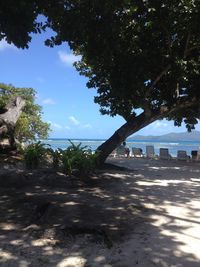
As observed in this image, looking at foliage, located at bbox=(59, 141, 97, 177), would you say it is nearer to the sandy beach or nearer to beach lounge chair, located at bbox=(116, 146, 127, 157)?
the sandy beach

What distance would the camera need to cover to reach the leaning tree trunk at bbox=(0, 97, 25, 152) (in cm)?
1762

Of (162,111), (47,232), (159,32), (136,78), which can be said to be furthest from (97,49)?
(47,232)

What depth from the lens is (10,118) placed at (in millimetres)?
18531

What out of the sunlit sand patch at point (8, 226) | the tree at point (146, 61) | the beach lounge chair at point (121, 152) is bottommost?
the sunlit sand patch at point (8, 226)

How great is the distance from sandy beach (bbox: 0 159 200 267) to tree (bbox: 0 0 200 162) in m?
5.05

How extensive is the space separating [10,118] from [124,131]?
18.4ft

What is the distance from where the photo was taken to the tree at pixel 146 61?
50.5ft

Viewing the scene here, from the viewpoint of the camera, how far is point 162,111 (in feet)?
60.6

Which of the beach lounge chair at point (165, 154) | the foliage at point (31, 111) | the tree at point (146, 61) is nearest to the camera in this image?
the tree at point (146, 61)

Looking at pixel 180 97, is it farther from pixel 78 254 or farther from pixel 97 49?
pixel 78 254

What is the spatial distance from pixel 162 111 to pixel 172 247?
41.1 feet

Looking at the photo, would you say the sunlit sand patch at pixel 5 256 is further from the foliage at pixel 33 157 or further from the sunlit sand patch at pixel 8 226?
the foliage at pixel 33 157

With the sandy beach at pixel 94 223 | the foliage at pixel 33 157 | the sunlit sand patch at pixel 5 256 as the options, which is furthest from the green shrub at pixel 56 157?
the sunlit sand patch at pixel 5 256

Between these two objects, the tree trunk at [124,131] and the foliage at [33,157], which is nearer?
the foliage at [33,157]
